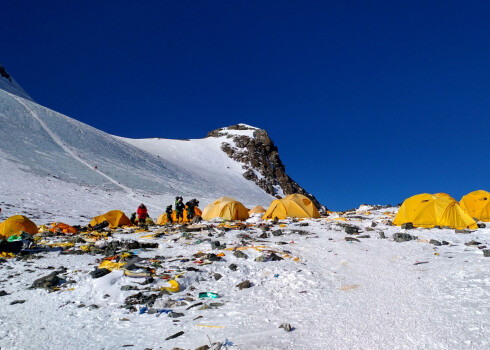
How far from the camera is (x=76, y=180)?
3950 centimetres

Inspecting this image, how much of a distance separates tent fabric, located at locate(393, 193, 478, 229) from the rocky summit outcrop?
63643 mm

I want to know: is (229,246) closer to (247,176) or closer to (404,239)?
(404,239)

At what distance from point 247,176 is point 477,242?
71.5 metres

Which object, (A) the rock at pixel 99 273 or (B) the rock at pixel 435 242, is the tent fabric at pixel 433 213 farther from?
(A) the rock at pixel 99 273

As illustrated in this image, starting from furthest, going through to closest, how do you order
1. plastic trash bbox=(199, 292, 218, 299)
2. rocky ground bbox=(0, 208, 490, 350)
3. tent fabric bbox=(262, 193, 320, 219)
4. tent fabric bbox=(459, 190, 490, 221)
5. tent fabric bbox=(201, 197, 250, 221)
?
tent fabric bbox=(201, 197, 250, 221)
tent fabric bbox=(262, 193, 320, 219)
tent fabric bbox=(459, 190, 490, 221)
plastic trash bbox=(199, 292, 218, 299)
rocky ground bbox=(0, 208, 490, 350)

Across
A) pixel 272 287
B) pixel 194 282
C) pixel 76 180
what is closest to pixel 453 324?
pixel 272 287

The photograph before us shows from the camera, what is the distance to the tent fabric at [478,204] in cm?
1758

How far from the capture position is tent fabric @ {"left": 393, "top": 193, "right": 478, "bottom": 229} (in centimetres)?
1534

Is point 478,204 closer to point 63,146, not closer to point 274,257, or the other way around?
point 274,257

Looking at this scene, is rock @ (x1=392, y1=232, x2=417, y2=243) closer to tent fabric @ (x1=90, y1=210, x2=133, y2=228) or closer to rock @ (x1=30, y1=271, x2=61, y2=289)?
rock @ (x1=30, y1=271, x2=61, y2=289)

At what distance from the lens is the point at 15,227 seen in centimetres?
1638

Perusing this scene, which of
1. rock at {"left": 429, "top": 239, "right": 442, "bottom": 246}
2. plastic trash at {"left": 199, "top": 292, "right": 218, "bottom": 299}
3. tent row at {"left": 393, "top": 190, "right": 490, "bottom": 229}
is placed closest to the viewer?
plastic trash at {"left": 199, "top": 292, "right": 218, "bottom": 299}

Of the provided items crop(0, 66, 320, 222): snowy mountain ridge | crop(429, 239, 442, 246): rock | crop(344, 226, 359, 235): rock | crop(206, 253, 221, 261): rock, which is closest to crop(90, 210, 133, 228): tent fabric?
crop(0, 66, 320, 222): snowy mountain ridge

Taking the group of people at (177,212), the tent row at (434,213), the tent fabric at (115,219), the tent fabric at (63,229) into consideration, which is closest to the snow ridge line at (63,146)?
the tent fabric at (115,219)
